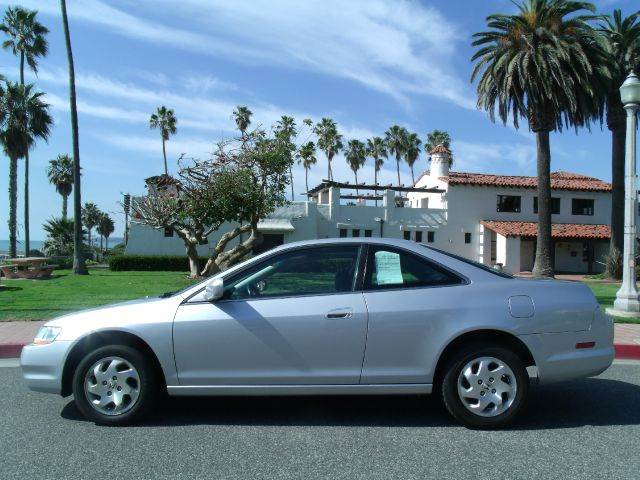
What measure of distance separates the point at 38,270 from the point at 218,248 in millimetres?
7037

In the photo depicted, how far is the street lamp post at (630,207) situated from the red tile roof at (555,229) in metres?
24.5

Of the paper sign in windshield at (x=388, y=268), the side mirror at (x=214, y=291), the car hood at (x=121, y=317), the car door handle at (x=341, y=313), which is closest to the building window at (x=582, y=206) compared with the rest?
the paper sign in windshield at (x=388, y=268)

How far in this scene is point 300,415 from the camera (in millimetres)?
4996

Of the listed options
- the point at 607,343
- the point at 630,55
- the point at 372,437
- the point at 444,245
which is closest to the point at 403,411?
the point at 372,437

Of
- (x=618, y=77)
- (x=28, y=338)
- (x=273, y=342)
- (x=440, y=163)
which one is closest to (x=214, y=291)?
(x=273, y=342)

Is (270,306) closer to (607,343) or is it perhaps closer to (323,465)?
(323,465)

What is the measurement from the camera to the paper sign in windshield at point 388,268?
4.66m

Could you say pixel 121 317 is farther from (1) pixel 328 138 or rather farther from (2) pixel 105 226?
(2) pixel 105 226

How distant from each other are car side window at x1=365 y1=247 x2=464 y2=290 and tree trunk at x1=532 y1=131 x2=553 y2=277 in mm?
21109

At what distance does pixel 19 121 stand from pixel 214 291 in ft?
121

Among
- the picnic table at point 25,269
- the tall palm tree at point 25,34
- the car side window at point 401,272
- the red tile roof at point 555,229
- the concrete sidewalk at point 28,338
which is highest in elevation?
the tall palm tree at point 25,34

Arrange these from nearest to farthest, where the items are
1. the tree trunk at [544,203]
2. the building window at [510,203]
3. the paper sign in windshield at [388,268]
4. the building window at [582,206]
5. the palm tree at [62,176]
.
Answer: the paper sign in windshield at [388,268] < the tree trunk at [544,203] < the building window at [510,203] < the building window at [582,206] < the palm tree at [62,176]

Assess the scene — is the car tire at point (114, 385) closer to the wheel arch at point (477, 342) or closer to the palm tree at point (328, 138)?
the wheel arch at point (477, 342)

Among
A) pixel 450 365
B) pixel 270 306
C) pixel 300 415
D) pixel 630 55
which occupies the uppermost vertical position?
pixel 630 55
